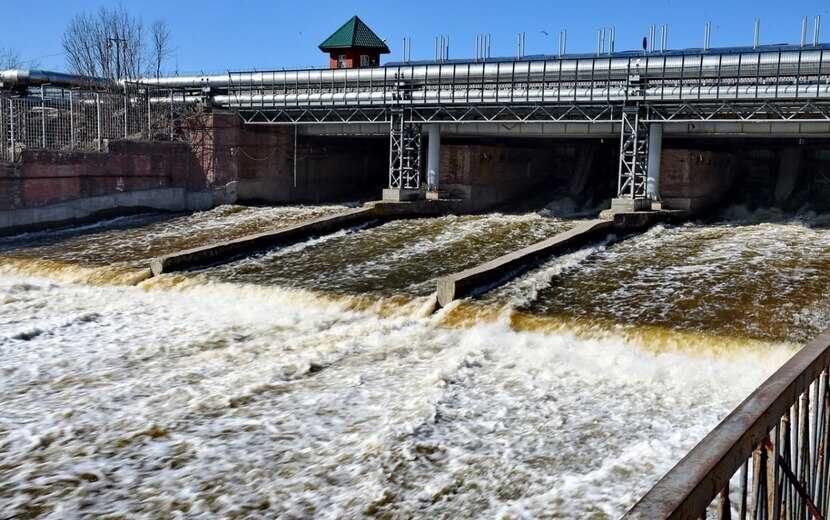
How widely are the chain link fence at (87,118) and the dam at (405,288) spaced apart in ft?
0.41

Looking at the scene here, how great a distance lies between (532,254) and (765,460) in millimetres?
12987

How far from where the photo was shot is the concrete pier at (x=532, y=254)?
1372 cm

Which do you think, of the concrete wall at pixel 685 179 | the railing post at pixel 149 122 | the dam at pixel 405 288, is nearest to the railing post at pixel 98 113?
the dam at pixel 405 288

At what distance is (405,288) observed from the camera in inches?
590

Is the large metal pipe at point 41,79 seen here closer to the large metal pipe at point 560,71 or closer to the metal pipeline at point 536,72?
the metal pipeline at point 536,72

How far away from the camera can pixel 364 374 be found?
10539 mm

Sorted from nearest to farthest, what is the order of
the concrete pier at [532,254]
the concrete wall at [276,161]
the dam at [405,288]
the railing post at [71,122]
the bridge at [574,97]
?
the dam at [405,288] < the concrete pier at [532,254] < the bridge at [574,97] < the railing post at [71,122] < the concrete wall at [276,161]

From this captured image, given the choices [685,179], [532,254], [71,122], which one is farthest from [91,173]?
[685,179]

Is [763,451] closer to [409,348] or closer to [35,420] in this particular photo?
[35,420]

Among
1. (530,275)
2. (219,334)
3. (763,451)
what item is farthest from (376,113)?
(763,451)

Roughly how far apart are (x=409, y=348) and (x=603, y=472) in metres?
4.64

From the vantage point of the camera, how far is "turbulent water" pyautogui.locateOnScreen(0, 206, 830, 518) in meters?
7.29

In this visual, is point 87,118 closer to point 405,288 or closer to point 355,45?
point 355,45

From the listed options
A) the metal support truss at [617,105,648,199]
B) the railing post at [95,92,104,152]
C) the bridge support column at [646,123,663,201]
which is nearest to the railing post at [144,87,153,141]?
the railing post at [95,92,104,152]
